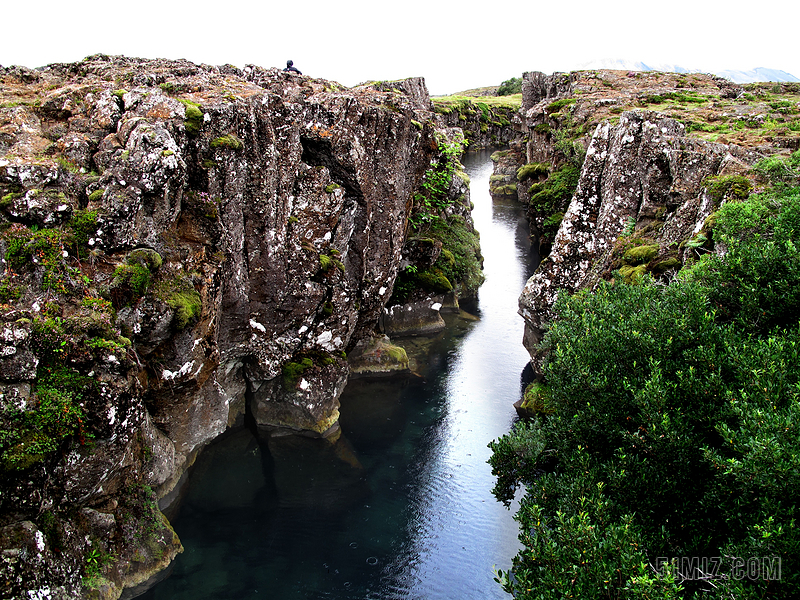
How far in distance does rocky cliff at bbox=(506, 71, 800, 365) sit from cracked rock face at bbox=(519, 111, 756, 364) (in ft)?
0.18

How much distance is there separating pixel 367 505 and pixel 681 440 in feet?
50.6

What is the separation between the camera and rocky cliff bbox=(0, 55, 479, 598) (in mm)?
14523

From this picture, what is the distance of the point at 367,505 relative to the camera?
2244 cm

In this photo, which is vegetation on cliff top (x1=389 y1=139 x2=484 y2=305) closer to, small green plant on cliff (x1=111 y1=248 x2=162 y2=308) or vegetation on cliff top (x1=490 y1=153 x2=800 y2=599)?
small green plant on cliff (x1=111 y1=248 x2=162 y2=308)

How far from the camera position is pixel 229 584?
18312mm

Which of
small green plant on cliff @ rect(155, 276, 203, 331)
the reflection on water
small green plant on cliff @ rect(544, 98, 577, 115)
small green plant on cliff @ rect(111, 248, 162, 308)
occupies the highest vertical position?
small green plant on cliff @ rect(544, 98, 577, 115)

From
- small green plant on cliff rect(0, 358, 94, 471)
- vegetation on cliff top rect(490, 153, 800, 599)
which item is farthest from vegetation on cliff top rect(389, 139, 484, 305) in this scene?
small green plant on cliff rect(0, 358, 94, 471)

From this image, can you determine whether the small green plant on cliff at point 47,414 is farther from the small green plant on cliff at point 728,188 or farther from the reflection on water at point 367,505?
the small green plant on cliff at point 728,188

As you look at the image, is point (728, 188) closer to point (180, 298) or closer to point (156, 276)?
point (180, 298)

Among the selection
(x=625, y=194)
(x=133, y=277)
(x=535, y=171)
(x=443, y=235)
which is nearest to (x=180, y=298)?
(x=133, y=277)

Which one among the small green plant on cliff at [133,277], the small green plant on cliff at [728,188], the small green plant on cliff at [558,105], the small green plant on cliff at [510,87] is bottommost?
the small green plant on cliff at [133,277]

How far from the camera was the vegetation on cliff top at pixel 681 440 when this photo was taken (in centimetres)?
847

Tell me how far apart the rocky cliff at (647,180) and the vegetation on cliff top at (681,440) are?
13.9 feet

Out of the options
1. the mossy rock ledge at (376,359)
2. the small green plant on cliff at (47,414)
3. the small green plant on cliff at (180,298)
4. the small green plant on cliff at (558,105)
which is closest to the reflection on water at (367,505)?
the mossy rock ledge at (376,359)
